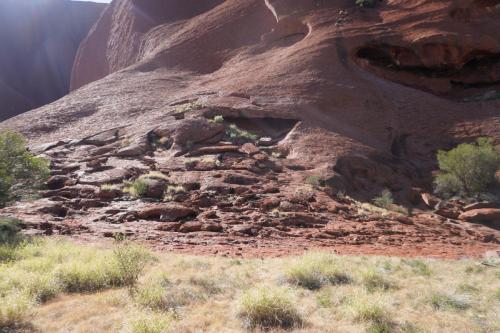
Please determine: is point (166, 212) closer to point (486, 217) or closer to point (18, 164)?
point (18, 164)

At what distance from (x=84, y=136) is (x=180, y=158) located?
19.7ft

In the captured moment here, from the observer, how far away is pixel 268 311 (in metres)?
5.28

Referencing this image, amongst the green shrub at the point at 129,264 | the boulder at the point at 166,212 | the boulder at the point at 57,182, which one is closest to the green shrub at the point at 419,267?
the green shrub at the point at 129,264

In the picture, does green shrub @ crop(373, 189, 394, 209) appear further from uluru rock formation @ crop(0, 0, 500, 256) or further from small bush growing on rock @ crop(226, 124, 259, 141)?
small bush growing on rock @ crop(226, 124, 259, 141)

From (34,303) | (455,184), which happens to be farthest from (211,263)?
(455,184)

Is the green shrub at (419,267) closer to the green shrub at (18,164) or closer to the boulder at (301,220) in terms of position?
the boulder at (301,220)

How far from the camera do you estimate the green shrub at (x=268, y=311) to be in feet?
16.9

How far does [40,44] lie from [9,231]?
64840 millimetres

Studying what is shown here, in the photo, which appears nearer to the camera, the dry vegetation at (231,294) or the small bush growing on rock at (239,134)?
the dry vegetation at (231,294)

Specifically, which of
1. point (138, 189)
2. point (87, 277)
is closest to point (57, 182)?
point (138, 189)

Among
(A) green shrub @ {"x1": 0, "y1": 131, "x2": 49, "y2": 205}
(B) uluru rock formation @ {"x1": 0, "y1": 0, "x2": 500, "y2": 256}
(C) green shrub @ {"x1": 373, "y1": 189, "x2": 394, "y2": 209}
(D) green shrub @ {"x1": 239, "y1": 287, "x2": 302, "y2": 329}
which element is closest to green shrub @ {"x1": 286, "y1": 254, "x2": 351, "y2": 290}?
(D) green shrub @ {"x1": 239, "y1": 287, "x2": 302, "y2": 329}

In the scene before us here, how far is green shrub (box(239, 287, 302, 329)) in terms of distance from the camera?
5164 millimetres

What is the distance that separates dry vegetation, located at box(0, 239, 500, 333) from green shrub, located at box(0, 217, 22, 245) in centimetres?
76

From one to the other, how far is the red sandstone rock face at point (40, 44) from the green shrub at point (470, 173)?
184ft
